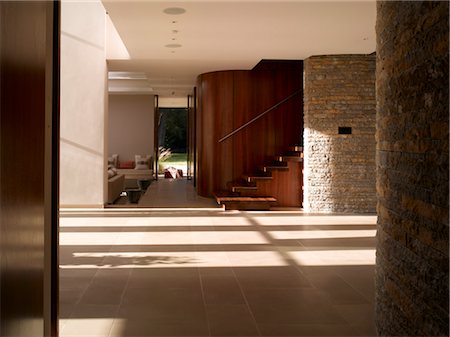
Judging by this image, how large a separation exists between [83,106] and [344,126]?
16.2ft

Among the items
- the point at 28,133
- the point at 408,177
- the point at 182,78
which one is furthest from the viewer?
the point at 182,78

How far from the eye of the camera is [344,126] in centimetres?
1089

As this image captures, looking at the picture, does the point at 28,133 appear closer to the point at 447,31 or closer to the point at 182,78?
the point at 447,31

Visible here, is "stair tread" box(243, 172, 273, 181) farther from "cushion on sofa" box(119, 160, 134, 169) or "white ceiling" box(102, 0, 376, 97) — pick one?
"cushion on sofa" box(119, 160, 134, 169)

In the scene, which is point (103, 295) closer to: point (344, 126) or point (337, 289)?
point (337, 289)

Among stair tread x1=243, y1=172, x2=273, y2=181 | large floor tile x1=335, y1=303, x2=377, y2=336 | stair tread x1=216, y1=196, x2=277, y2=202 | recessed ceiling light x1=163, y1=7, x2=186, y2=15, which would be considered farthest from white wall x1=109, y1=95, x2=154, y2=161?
large floor tile x1=335, y1=303, x2=377, y2=336

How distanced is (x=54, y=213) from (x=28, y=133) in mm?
631

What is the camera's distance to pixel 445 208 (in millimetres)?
2365

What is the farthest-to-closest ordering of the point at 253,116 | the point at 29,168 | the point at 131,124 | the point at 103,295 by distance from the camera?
1. the point at 131,124
2. the point at 253,116
3. the point at 103,295
4. the point at 29,168

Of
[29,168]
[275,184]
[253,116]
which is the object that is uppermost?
[253,116]

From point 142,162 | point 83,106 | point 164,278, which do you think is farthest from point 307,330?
point 142,162

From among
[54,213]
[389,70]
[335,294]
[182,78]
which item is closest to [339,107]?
[182,78]

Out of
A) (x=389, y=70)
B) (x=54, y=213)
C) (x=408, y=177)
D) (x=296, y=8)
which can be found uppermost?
(x=296, y=8)

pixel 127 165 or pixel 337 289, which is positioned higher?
pixel 127 165
